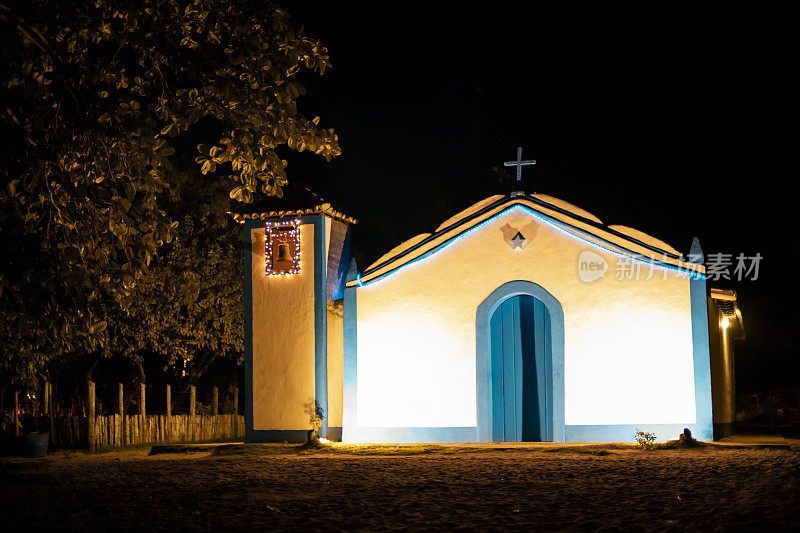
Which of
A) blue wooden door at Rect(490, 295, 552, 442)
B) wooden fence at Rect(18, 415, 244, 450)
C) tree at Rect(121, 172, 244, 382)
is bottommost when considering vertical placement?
wooden fence at Rect(18, 415, 244, 450)

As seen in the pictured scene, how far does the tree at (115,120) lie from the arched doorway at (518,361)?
801cm

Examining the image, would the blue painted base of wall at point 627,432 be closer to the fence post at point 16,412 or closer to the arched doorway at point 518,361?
the arched doorway at point 518,361

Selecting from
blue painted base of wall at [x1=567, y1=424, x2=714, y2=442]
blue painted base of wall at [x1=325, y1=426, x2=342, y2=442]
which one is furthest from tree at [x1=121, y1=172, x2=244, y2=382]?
blue painted base of wall at [x1=567, y1=424, x2=714, y2=442]

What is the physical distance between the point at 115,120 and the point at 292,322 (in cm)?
969

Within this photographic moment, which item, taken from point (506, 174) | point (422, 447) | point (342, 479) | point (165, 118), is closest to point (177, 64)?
point (165, 118)

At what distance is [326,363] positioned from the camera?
662 inches

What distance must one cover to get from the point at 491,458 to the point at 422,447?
2554 millimetres

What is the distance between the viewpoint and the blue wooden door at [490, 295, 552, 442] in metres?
15.8

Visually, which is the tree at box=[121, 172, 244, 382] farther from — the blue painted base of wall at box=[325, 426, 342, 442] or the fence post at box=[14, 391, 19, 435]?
the blue painted base of wall at box=[325, 426, 342, 442]

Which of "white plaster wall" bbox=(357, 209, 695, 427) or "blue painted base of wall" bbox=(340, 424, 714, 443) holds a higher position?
"white plaster wall" bbox=(357, 209, 695, 427)

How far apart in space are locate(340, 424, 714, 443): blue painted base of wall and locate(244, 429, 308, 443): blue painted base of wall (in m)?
0.99

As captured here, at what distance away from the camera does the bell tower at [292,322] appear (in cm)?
1691

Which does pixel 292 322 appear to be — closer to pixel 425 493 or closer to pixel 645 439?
pixel 645 439

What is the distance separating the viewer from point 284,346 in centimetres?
1720
